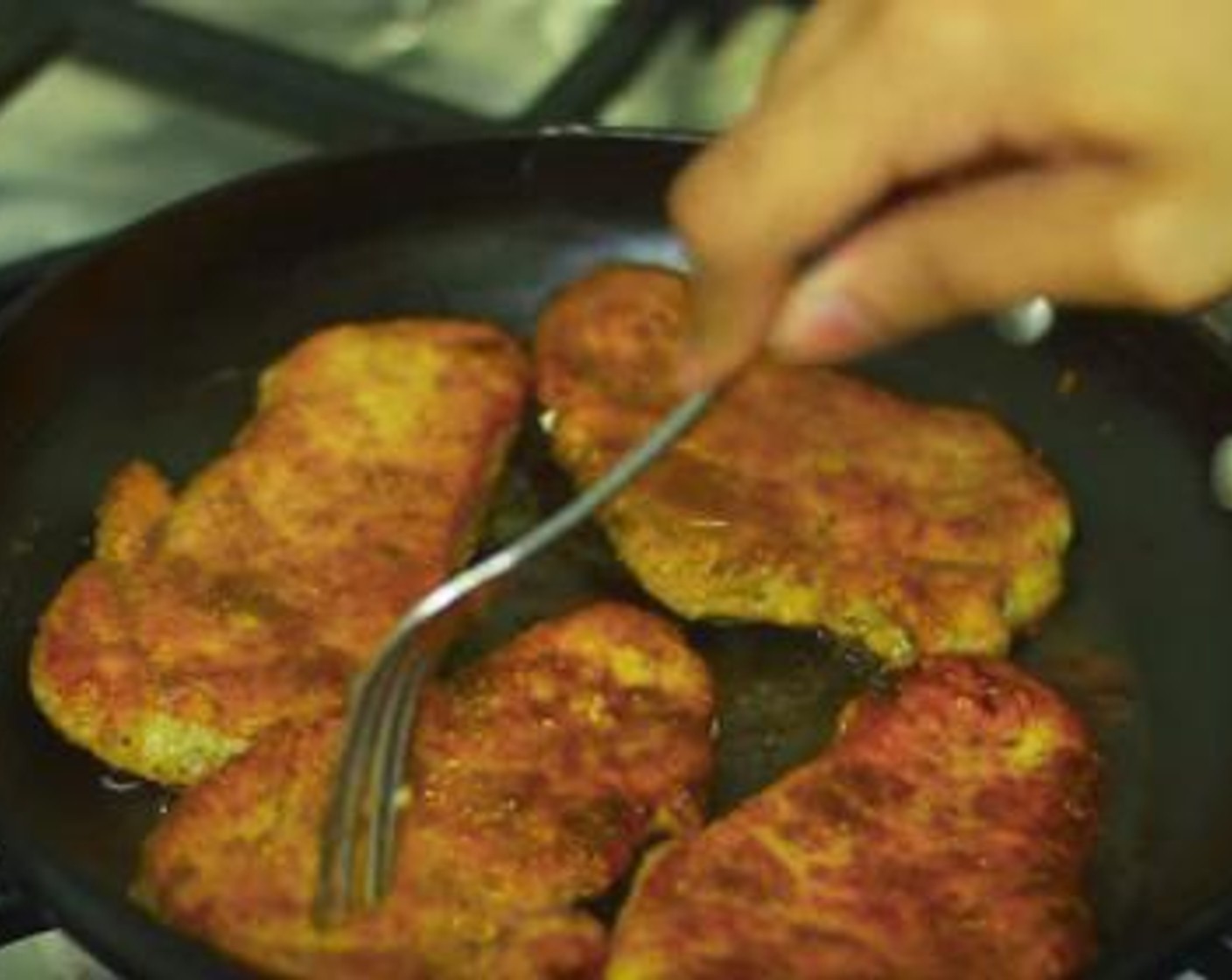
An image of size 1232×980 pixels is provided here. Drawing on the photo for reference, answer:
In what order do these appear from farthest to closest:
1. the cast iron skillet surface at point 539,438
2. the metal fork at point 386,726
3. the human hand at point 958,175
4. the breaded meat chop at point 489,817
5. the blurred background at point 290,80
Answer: the blurred background at point 290,80 → the cast iron skillet surface at point 539,438 → the breaded meat chop at point 489,817 → the metal fork at point 386,726 → the human hand at point 958,175

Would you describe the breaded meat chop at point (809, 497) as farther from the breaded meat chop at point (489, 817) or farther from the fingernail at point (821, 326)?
the fingernail at point (821, 326)

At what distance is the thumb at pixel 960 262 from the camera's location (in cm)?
82

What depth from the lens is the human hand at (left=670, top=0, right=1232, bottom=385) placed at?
0.78 metres

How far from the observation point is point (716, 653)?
4.31ft

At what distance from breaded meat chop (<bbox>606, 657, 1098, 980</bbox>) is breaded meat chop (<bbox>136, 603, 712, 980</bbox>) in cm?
4

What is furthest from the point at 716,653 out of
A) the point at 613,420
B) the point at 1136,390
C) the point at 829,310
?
the point at 829,310

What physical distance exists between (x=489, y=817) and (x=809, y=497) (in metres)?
0.35

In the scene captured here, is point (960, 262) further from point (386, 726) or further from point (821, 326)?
point (386, 726)

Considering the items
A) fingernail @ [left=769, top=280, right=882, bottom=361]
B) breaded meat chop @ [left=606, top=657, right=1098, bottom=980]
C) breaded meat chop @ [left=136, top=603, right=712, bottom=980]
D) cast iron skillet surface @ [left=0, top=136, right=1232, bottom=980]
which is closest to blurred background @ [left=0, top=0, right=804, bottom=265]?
cast iron skillet surface @ [left=0, top=136, right=1232, bottom=980]

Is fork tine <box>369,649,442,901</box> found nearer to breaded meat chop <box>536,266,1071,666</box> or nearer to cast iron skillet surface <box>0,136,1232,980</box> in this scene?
cast iron skillet surface <box>0,136,1232,980</box>

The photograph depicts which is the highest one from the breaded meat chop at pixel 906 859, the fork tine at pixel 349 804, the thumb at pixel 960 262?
the thumb at pixel 960 262

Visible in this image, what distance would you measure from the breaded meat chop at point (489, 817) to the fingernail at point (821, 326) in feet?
1.23

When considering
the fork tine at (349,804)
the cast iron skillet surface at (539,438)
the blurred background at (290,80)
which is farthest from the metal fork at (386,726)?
the blurred background at (290,80)

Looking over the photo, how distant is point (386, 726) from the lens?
1021mm
